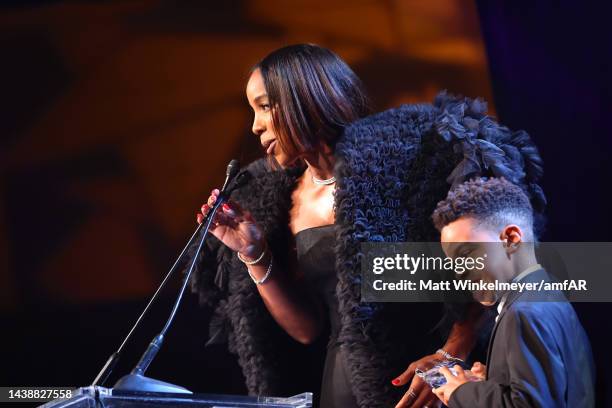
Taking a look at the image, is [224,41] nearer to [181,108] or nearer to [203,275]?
[181,108]

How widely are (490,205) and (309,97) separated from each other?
0.57 meters

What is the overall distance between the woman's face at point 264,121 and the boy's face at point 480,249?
51 centimetres

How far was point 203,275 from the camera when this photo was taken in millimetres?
2207

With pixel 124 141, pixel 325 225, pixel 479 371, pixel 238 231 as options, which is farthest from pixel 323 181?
pixel 124 141

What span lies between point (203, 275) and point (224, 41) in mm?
812

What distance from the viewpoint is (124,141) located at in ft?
8.72

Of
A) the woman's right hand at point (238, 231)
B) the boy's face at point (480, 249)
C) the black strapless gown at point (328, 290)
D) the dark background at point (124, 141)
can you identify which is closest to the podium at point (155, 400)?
the boy's face at point (480, 249)

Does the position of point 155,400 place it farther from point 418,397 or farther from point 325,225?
point 325,225

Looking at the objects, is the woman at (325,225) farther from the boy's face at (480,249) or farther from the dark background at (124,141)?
the dark background at (124,141)

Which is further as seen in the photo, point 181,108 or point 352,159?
point 181,108

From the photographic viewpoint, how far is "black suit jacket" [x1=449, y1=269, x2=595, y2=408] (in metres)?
1.39

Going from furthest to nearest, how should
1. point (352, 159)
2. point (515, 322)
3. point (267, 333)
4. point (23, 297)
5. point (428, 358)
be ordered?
point (23, 297), point (267, 333), point (352, 159), point (428, 358), point (515, 322)

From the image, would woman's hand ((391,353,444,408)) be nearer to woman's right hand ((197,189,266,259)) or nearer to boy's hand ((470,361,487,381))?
boy's hand ((470,361,487,381))

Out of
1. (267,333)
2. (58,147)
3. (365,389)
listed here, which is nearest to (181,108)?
(58,147)
